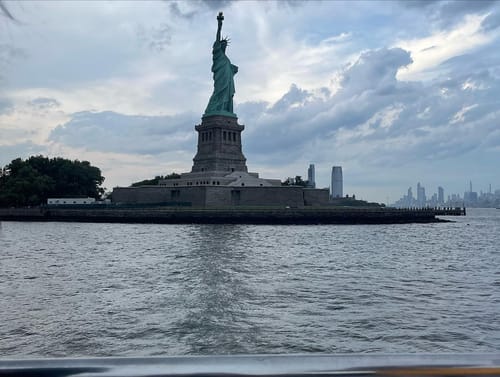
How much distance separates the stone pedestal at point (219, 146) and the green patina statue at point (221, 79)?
6.88 ft

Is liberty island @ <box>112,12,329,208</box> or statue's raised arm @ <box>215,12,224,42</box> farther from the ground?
statue's raised arm @ <box>215,12,224,42</box>

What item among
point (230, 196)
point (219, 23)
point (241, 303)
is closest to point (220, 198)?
point (230, 196)

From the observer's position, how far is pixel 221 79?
79.2m

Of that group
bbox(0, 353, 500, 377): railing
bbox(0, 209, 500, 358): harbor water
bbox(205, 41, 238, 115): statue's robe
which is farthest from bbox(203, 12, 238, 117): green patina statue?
bbox(0, 353, 500, 377): railing

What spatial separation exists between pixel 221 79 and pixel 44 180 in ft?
107

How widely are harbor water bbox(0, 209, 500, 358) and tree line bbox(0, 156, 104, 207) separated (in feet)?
183

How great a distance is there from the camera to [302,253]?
1237 inches

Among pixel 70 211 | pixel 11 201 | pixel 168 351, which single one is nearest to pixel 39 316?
pixel 168 351

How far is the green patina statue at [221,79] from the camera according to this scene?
7831cm

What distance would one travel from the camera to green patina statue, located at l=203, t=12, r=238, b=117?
78.3m

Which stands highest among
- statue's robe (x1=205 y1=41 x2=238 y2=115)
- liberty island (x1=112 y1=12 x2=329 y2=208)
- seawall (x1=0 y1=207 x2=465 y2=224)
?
statue's robe (x1=205 y1=41 x2=238 y2=115)

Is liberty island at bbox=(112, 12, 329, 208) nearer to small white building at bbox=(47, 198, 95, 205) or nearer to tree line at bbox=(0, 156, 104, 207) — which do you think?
small white building at bbox=(47, 198, 95, 205)

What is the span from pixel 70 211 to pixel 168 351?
63.3m

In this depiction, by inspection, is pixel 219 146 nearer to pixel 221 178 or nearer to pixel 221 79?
pixel 221 178
